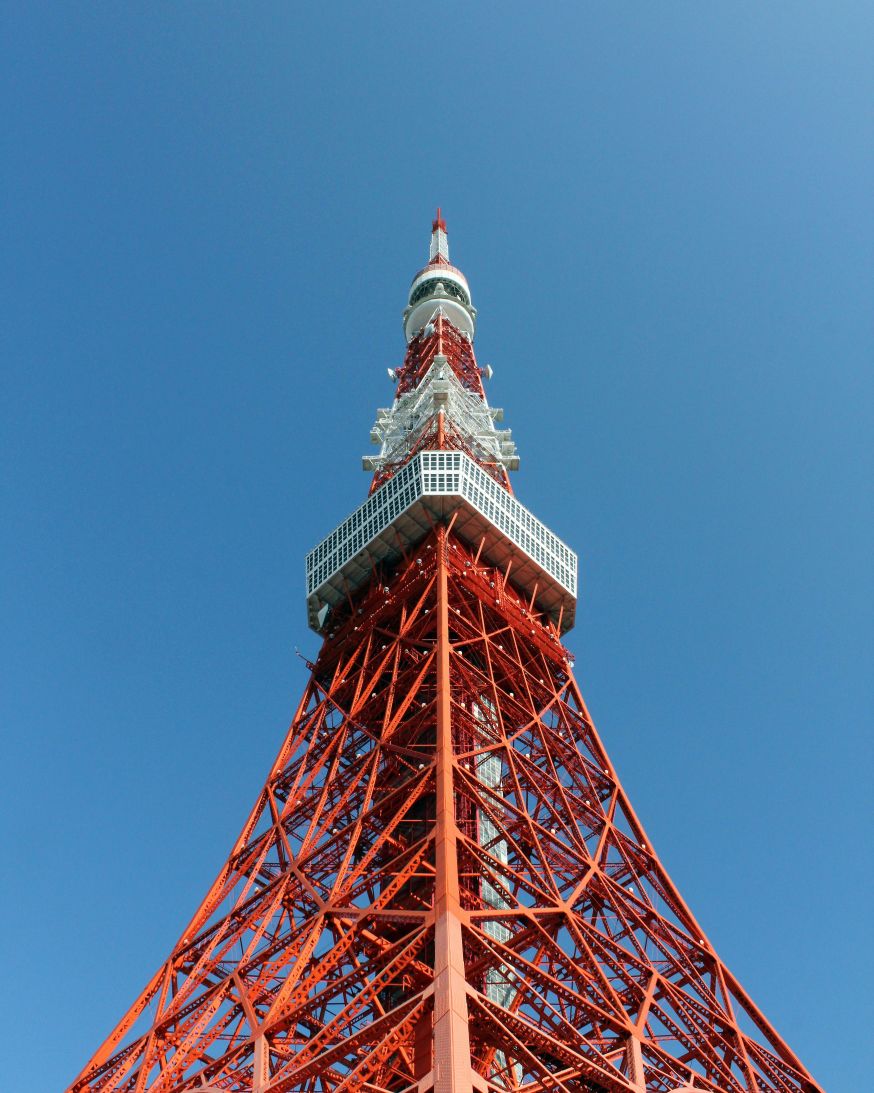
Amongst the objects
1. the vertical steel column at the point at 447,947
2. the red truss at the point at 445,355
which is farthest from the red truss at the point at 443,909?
the red truss at the point at 445,355

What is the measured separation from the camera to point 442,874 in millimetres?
19016

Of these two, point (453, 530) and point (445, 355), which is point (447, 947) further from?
point (445, 355)

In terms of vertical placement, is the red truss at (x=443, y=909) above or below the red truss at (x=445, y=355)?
below

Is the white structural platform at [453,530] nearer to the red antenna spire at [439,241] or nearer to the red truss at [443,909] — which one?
the red truss at [443,909]

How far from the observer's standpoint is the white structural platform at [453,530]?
32.2 metres

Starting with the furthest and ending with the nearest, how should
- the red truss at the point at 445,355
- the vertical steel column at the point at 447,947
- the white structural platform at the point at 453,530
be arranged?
Result: the red truss at the point at 445,355
the white structural platform at the point at 453,530
the vertical steel column at the point at 447,947

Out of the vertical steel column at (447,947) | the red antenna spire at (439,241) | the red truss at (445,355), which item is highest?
the red antenna spire at (439,241)

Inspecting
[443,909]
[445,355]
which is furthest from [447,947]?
[445,355]

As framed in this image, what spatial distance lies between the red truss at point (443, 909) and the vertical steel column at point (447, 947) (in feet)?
0.12

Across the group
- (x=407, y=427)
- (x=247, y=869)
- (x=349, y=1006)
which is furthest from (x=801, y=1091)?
(x=407, y=427)

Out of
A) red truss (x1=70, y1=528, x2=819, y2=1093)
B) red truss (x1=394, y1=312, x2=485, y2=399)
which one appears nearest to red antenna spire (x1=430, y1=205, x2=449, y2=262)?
red truss (x1=394, y1=312, x2=485, y2=399)

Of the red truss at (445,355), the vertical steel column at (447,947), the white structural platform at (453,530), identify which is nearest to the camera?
the vertical steel column at (447,947)

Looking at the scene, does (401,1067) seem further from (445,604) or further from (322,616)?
(322,616)

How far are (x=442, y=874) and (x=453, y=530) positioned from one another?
1440 cm
